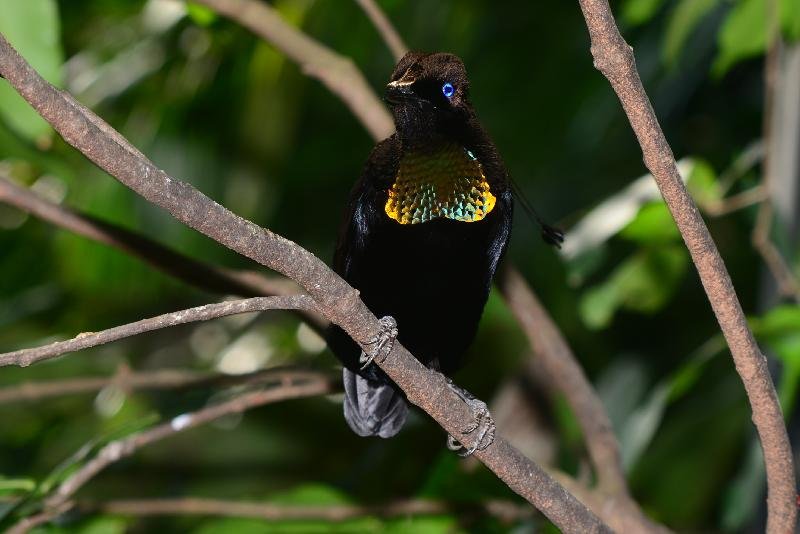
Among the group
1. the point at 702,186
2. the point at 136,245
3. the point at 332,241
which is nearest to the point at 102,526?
the point at 136,245

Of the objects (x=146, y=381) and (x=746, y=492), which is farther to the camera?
(x=746, y=492)

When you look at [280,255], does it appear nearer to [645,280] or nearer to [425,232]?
[425,232]

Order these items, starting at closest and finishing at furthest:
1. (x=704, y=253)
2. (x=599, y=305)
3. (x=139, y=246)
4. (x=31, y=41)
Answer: (x=704, y=253), (x=31, y=41), (x=139, y=246), (x=599, y=305)

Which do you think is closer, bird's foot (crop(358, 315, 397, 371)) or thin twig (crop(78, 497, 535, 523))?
bird's foot (crop(358, 315, 397, 371))

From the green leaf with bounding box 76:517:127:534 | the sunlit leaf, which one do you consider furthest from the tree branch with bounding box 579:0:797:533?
the green leaf with bounding box 76:517:127:534

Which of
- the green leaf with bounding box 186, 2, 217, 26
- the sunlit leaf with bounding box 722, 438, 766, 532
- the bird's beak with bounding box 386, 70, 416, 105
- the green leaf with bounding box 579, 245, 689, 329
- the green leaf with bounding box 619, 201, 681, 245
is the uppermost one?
the green leaf with bounding box 186, 2, 217, 26

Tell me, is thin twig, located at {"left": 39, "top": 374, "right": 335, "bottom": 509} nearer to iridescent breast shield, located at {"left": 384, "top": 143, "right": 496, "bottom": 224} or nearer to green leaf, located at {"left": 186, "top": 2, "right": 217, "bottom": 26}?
iridescent breast shield, located at {"left": 384, "top": 143, "right": 496, "bottom": 224}

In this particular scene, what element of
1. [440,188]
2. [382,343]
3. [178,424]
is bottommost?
[382,343]
